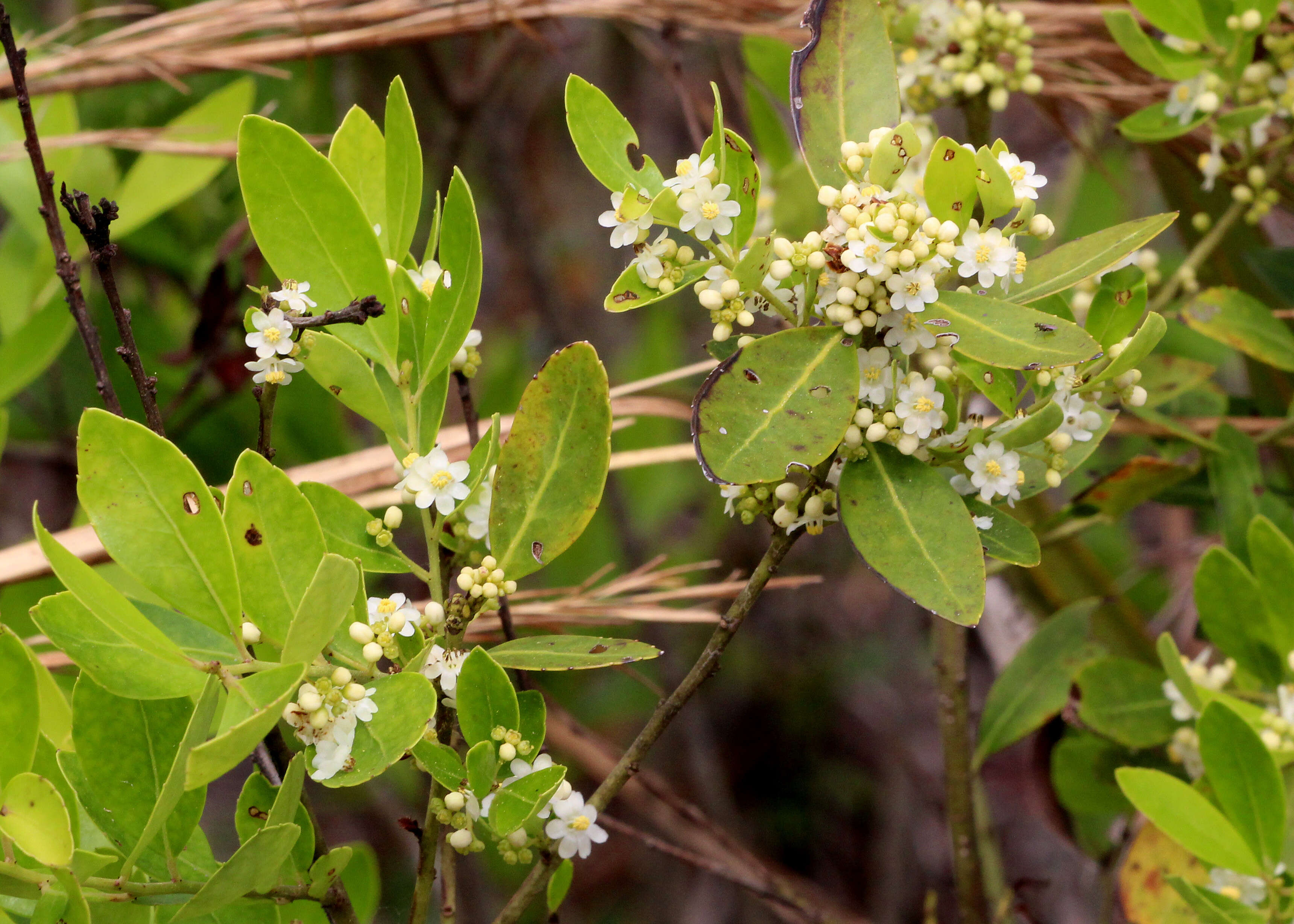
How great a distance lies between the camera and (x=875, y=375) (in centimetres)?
56

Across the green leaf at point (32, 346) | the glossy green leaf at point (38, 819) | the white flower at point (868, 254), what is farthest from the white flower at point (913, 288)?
the green leaf at point (32, 346)

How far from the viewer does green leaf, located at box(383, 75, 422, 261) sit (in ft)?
1.85

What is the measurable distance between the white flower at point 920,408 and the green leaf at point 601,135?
0.58ft

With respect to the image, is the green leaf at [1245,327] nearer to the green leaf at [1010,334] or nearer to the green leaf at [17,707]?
the green leaf at [1010,334]

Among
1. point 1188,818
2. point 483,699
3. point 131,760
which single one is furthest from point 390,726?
point 1188,818

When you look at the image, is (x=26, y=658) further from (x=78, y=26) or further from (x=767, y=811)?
(x=767, y=811)

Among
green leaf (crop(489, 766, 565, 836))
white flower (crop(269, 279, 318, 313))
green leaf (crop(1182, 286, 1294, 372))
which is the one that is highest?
white flower (crop(269, 279, 318, 313))

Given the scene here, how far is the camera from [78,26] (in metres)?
1.63

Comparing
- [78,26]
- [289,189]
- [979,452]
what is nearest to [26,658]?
[289,189]

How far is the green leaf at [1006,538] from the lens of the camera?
0.57m

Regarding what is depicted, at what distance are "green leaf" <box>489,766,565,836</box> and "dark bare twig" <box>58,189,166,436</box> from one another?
0.26 meters

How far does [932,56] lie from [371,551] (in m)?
0.77

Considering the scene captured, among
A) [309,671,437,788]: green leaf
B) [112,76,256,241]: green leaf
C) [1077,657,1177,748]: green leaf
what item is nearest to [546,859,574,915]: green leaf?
[309,671,437,788]: green leaf

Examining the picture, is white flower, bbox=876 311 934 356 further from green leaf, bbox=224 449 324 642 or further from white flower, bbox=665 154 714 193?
green leaf, bbox=224 449 324 642
